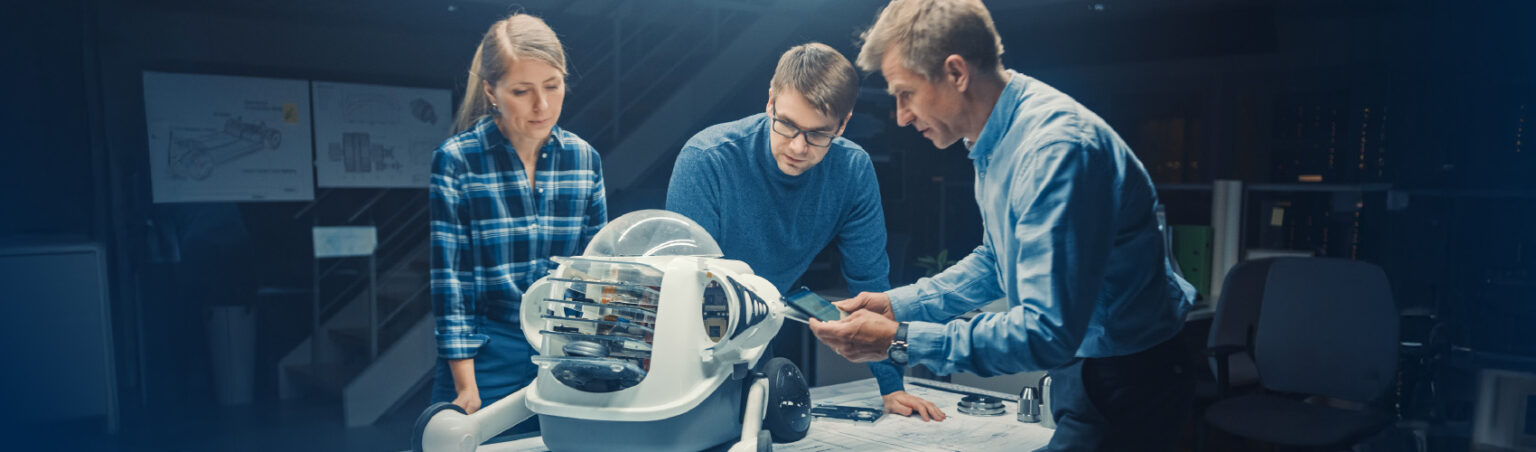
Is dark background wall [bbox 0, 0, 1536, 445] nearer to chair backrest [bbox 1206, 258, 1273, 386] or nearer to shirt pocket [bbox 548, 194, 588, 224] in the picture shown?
shirt pocket [bbox 548, 194, 588, 224]

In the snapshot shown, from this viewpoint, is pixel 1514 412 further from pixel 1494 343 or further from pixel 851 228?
pixel 851 228

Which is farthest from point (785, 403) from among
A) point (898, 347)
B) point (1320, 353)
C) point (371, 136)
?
point (1320, 353)

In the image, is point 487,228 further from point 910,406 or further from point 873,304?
→ point 910,406

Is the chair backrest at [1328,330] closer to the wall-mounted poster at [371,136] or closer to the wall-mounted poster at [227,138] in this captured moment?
→ the wall-mounted poster at [371,136]

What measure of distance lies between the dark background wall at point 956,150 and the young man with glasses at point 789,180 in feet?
0.50

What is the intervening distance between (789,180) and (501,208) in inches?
28.0

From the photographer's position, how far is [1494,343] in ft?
12.0

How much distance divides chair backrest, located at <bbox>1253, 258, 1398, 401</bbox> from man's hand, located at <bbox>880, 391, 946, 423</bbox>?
171 cm

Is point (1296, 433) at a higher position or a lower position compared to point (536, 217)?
lower

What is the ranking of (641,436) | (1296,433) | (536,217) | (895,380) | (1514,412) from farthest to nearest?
(1514,412) → (1296,433) → (895,380) → (536,217) → (641,436)

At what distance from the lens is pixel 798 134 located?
225 cm

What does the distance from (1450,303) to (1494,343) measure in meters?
0.29

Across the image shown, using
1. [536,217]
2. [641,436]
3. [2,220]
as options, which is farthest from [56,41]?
[641,436]

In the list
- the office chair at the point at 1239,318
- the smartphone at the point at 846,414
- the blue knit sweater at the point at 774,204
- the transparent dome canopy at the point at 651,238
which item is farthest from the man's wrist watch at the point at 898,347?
the office chair at the point at 1239,318
